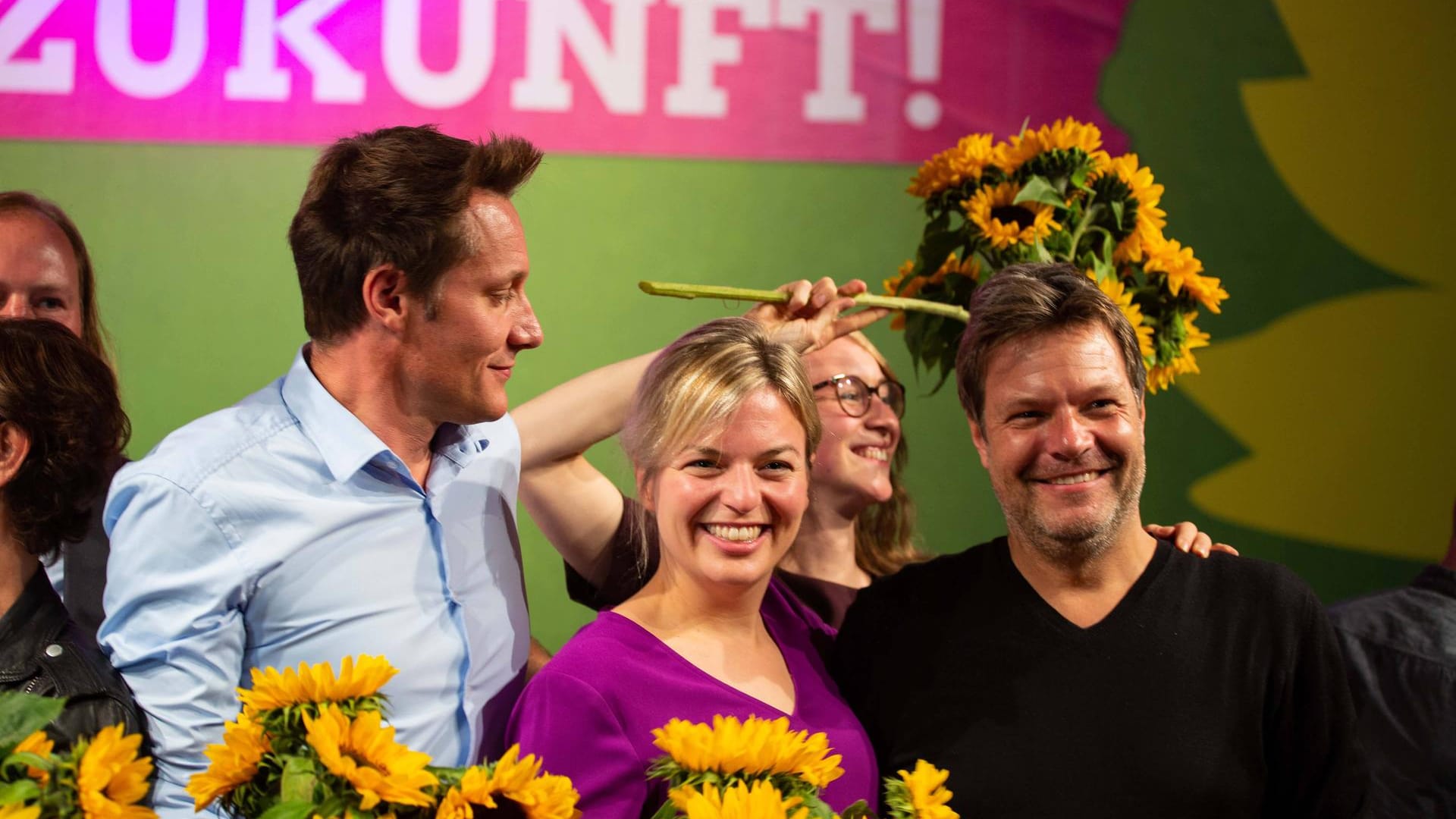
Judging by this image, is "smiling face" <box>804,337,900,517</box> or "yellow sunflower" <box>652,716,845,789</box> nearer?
"yellow sunflower" <box>652,716,845,789</box>

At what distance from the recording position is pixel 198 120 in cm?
297

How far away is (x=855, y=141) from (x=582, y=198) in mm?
635

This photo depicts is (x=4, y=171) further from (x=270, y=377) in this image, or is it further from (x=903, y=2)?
(x=903, y=2)

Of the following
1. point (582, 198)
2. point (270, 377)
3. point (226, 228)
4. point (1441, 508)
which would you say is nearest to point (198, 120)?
point (226, 228)

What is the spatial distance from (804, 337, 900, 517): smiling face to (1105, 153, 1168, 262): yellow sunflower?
1.82ft

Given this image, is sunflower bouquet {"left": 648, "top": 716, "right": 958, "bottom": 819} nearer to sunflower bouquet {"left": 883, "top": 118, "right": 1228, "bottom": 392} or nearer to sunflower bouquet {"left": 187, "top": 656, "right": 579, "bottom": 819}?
sunflower bouquet {"left": 187, "top": 656, "right": 579, "bottom": 819}

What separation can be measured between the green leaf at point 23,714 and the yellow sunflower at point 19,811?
89mm

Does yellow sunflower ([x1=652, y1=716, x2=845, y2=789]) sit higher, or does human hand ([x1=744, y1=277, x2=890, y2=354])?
human hand ([x1=744, y1=277, x2=890, y2=354])

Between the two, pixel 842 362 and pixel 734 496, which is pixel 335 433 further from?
pixel 842 362

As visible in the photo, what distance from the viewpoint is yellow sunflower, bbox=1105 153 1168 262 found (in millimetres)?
2143

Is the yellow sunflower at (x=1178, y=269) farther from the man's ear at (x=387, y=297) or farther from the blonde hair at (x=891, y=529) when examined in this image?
the man's ear at (x=387, y=297)

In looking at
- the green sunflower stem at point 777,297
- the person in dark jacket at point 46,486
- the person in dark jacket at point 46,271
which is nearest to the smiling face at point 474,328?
the green sunflower stem at point 777,297

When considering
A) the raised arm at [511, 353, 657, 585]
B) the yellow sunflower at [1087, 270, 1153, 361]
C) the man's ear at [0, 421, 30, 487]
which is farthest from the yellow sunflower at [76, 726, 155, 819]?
the yellow sunflower at [1087, 270, 1153, 361]

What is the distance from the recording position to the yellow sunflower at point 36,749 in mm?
1149
